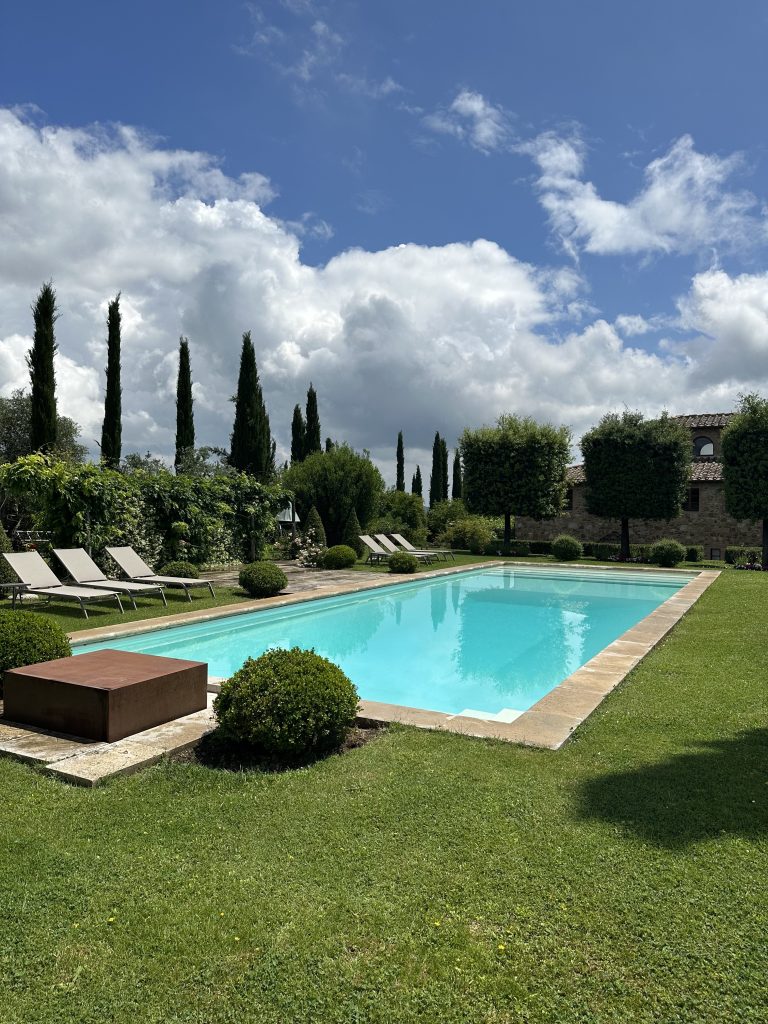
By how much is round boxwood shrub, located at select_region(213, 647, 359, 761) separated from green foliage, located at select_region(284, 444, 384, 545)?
830 inches

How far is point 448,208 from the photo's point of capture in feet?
43.3

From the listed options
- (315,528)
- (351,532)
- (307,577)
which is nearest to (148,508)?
(307,577)

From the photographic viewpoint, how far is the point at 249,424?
2673 centimetres

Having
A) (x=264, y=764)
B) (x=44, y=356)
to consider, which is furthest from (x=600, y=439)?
(x=264, y=764)

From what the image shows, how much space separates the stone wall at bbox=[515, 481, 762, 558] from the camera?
95.8 feet

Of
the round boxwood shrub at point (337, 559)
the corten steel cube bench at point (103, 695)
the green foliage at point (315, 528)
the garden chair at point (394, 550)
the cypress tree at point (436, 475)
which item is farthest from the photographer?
the cypress tree at point (436, 475)

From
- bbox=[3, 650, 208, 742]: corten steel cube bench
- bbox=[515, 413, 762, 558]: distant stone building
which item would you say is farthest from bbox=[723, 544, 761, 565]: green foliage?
bbox=[3, 650, 208, 742]: corten steel cube bench

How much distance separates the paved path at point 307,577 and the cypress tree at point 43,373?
1049 cm

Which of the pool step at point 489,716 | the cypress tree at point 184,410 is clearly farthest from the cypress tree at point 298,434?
the pool step at point 489,716

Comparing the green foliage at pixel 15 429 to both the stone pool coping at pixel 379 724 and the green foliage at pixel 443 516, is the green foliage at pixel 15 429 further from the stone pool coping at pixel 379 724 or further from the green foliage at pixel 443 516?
the stone pool coping at pixel 379 724

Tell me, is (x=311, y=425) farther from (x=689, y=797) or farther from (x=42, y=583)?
(x=689, y=797)

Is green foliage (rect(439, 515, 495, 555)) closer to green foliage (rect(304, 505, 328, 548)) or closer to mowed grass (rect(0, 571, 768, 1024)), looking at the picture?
green foliage (rect(304, 505, 328, 548))

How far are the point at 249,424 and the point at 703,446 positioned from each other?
2466 cm

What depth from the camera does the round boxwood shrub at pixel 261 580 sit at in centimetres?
1310
